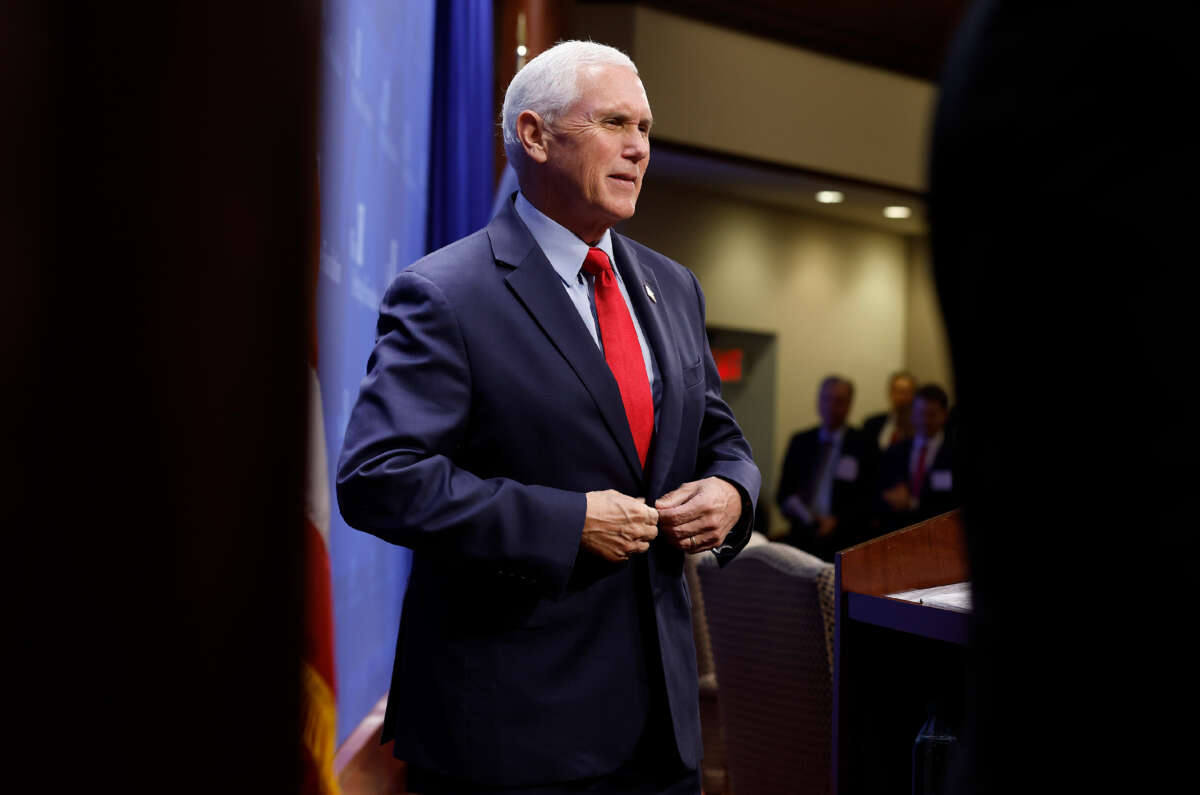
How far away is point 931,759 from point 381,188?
2133 mm

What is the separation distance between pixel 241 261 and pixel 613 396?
3.58 feet

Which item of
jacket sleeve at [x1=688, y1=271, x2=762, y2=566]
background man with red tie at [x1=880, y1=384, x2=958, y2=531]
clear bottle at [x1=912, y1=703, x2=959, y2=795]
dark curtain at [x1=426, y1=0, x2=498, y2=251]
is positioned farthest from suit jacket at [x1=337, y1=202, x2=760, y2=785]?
background man with red tie at [x1=880, y1=384, x2=958, y2=531]

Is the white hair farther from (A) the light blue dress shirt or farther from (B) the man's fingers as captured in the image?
(B) the man's fingers

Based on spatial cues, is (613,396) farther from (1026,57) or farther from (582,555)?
(1026,57)

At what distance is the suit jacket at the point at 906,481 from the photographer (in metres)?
5.86

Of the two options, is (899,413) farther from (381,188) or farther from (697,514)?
(697,514)

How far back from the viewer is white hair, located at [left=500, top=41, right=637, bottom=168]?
1534 mm

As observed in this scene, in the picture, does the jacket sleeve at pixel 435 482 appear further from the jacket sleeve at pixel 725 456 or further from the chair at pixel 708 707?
the chair at pixel 708 707

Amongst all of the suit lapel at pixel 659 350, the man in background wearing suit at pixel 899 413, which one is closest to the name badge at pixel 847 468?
the man in background wearing suit at pixel 899 413

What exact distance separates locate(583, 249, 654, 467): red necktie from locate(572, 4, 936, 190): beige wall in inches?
238

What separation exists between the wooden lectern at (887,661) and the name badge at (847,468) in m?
5.18

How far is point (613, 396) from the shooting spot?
144cm

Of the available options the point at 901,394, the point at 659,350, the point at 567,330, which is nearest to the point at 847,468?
the point at 901,394

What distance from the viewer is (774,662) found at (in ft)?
8.55
